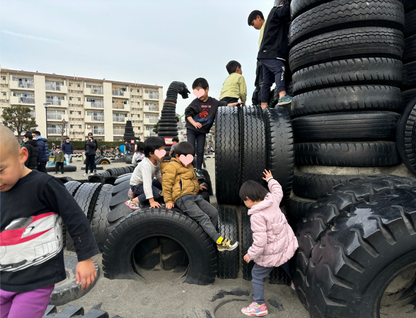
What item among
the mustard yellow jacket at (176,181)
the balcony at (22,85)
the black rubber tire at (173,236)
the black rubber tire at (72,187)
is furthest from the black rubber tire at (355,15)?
the balcony at (22,85)

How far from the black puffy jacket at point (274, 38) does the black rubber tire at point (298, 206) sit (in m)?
2.06

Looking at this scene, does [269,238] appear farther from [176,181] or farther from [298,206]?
[176,181]

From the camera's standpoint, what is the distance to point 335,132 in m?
2.53

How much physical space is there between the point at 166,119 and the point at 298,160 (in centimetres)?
875

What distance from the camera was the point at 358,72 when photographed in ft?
8.03

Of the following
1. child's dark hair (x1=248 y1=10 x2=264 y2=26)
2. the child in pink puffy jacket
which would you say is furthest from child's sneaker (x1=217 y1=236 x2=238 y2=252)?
child's dark hair (x1=248 y1=10 x2=264 y2=26)

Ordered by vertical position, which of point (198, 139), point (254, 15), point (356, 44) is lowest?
point (198, 139)

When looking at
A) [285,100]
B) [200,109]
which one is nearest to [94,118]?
[200,109]

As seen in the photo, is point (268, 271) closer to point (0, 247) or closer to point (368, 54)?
point (0, 247)

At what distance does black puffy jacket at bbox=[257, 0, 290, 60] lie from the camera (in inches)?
139

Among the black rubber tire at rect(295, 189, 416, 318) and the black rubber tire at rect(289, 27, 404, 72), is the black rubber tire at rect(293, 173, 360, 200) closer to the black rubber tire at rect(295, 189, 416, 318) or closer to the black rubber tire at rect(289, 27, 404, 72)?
the black rubber tire at rect(295, 189, 416, 318)

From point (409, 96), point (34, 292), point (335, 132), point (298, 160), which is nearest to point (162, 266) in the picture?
point (34, 292)

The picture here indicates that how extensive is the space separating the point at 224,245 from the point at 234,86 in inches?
123

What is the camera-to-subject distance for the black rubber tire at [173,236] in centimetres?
241
